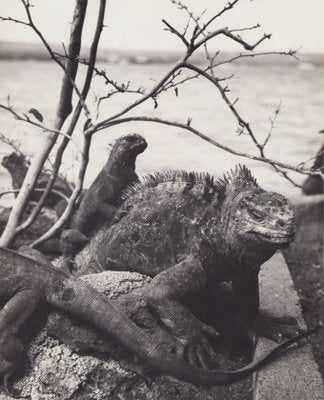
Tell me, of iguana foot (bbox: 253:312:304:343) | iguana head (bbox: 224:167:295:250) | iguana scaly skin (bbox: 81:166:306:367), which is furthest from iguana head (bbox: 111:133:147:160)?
iguana foot (bbox: 253:312:304:343)

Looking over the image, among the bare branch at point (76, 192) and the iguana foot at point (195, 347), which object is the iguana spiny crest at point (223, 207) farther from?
the iguana foot at point (195, 347)

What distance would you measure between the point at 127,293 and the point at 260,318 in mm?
910

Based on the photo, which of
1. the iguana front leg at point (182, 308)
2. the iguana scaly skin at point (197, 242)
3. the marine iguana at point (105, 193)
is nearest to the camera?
the iguana scaly skin at point (197, 242)

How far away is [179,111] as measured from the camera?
4008mm

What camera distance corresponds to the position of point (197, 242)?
8.36ft

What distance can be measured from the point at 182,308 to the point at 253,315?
1.98 feet

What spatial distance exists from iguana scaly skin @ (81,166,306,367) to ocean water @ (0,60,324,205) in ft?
2.78

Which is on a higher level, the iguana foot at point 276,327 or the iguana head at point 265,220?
the iguana head at point 265,220

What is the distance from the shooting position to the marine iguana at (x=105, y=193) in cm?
300

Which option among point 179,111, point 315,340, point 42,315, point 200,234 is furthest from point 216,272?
point 179,111

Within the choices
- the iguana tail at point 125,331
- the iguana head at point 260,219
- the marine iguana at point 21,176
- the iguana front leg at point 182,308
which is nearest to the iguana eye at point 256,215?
the iguana head at point 260,219

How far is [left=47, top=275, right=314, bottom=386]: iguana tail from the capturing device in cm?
223

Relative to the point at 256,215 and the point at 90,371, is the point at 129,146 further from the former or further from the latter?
the point at 90,371

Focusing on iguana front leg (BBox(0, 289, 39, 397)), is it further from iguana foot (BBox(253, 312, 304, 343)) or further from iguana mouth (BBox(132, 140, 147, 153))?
iguana foot (BBox(253, 312, 304, 343))
